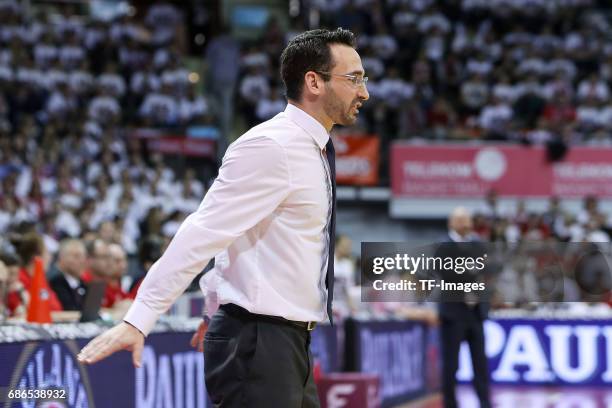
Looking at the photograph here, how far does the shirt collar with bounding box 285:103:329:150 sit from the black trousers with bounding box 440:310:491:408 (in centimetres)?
685

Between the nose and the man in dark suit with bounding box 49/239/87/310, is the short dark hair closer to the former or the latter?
the nose

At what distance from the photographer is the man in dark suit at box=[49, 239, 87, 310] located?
927 cm

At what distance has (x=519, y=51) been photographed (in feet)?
79.7

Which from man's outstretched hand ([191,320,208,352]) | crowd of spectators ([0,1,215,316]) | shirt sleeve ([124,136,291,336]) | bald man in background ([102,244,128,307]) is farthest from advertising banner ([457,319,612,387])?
shirt sleeve ([124,136,291,336])

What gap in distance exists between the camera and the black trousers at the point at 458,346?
10.5 m

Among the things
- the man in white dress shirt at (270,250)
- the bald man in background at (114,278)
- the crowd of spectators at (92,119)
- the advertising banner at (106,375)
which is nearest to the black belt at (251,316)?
the man in white dress shirt at (270,250)

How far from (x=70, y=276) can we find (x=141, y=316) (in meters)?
6.25

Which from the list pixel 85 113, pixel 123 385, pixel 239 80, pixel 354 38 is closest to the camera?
pixel 354 38

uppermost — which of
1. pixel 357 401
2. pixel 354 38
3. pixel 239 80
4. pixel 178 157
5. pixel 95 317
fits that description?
pixel 239 80

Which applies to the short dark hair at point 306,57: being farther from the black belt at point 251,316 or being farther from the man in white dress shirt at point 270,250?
the black belt at point 251,316

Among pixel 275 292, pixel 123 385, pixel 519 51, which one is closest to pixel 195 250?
pixel 275 292

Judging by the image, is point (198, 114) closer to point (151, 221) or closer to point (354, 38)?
point (151, 221)

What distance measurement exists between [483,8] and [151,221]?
12959 mm

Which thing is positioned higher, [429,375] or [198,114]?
[198,114]
